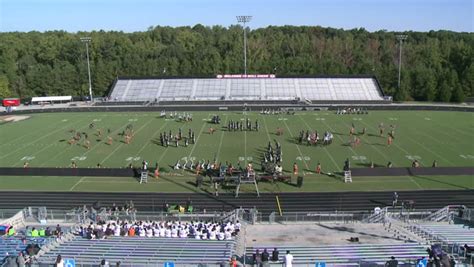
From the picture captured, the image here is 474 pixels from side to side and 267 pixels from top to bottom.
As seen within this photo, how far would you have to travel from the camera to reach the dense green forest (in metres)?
77.2

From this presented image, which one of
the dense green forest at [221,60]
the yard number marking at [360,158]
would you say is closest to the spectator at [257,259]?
the yard number marking at [360,158]

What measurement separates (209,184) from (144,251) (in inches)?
521

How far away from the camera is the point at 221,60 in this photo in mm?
90750

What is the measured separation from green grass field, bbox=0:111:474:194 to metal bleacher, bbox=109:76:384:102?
13.7 meters

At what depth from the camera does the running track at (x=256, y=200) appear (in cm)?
2819

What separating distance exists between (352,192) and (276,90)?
151 feet

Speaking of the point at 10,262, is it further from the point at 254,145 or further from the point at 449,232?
the point at 254,145

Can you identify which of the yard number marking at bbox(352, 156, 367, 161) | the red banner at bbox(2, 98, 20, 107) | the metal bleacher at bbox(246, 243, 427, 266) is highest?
the red banner at bbox(2, 98, 20, 107)

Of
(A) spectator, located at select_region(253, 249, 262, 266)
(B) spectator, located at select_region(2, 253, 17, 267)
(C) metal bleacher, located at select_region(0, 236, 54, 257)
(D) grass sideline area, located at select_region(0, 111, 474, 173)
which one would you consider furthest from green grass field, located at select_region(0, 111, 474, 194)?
(B) spectator, located at select_region(2, 253, 17, 267)

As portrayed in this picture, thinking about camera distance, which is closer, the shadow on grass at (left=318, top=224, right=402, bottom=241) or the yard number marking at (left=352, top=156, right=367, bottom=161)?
the shadow on grass at (left=318, top=224, right=402, bottom=241)

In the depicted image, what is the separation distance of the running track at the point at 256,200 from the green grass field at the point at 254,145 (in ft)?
5.10

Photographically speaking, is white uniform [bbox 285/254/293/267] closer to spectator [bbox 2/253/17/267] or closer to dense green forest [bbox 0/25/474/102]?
spectator [bbox 2/253/17/267]

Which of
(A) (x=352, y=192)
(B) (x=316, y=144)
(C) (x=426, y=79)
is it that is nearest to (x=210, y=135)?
(B) (x=316, y=144)

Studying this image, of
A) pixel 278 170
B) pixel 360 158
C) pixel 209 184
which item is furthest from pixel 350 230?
pixel 360 158
